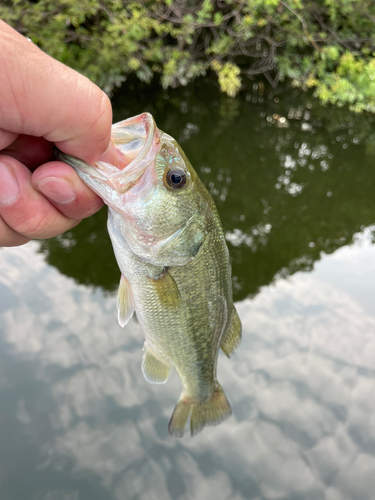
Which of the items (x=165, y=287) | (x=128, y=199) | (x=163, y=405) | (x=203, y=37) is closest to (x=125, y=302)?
(x=165, y=287)

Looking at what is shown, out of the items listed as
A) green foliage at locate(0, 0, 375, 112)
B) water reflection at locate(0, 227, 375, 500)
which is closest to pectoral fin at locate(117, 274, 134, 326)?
water reflection at locate(0, 227, 375, 500)

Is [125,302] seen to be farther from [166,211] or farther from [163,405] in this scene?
[163,405]

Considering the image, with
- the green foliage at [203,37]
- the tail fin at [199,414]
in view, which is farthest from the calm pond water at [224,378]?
the green foliage at [203,37]

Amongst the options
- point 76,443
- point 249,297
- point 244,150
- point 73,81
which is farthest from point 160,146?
point 244,150

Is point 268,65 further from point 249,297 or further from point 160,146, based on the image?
point 160,146

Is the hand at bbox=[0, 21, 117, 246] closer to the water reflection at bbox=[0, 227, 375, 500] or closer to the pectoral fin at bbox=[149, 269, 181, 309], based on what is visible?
the pectoral fin at bbox=[149, 269, 181, 309]

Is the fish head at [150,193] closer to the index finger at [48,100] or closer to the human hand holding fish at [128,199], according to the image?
the human hand holding fish at [128,199]
